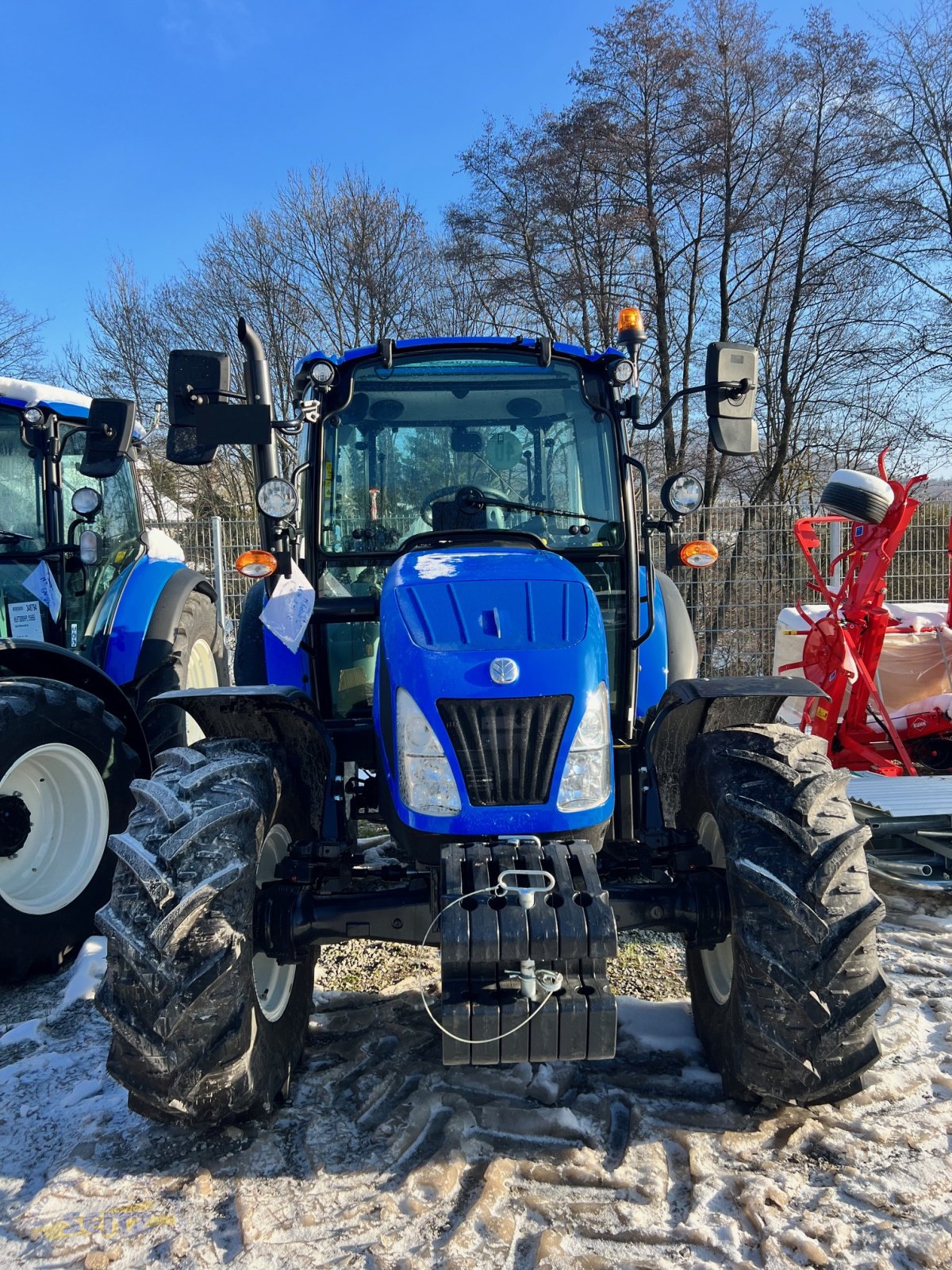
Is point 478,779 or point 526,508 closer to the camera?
point 478,779

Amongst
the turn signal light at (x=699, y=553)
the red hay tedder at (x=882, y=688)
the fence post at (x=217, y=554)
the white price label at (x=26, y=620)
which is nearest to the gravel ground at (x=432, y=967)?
the red hay tedder at (x=882, y=688)

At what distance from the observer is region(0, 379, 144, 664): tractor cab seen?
4473 millimetres

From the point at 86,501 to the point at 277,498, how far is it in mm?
1737

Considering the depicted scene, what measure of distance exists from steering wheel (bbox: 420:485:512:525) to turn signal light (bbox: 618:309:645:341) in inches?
36.6

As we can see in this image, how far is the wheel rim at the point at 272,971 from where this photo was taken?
274 cm

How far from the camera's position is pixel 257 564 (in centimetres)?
328

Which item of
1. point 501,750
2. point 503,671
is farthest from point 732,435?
point 501,750

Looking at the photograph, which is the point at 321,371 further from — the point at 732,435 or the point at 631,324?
the point at 732,435

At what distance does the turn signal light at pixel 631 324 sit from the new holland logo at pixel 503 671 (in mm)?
1950

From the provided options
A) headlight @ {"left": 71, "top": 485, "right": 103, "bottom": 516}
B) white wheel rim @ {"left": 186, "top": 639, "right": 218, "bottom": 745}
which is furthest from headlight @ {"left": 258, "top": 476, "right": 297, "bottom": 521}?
white wheel rim @ {"left": 186, "top": 639, "right": 218, "bottom": 745}

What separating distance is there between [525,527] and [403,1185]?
2185mm

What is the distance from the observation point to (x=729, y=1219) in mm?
2191

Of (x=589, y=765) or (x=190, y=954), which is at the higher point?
(x=589, y=765)

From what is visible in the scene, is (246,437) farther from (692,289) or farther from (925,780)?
(692,289)
